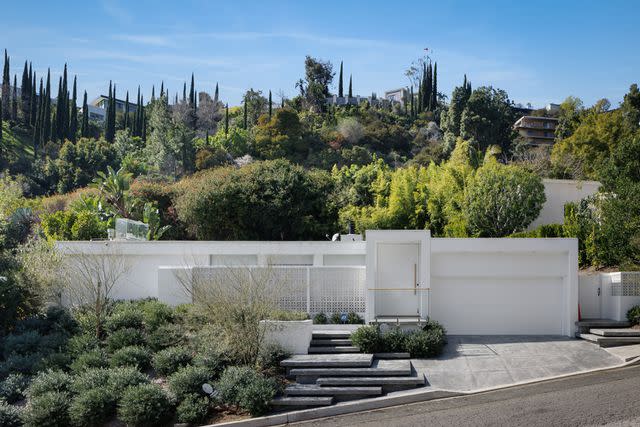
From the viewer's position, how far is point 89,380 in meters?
17.1

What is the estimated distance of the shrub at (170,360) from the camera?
1797cm

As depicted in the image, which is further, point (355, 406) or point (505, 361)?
point (505, 361)

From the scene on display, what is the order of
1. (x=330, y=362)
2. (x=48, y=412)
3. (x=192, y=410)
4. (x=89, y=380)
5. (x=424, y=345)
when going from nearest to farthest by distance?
(x=192, y=410) < (x=48, y=412) < (x=89, y=380) < (x=330, y=362) < (x=424, y=345)

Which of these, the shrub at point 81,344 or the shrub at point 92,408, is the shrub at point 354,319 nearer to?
the shrub at point 81,344

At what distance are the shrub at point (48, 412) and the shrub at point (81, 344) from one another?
2.99 meters

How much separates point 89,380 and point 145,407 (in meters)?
2.20

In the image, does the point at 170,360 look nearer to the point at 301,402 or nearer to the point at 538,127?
the point at 301,402

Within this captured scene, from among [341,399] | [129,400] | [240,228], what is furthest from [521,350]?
[240,228]

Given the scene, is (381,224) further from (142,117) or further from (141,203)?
(142,117)

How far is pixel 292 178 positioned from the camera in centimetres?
3550

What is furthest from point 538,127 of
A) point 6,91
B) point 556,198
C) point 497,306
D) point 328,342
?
point 328,342

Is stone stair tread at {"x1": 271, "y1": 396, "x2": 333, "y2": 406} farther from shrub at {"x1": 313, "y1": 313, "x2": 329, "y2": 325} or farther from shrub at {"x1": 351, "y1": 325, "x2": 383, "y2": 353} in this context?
shrub at {"x1": 313, "y1": 313, "x2": 329, "y2": 325}

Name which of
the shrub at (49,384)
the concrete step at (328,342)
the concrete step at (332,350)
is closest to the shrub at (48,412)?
the shrub at (49,384)

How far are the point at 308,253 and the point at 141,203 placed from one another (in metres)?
19.4
